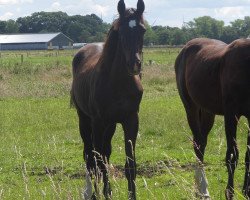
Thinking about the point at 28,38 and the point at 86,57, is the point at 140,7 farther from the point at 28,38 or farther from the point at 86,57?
the point at 28,38

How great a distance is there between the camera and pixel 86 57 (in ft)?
25.7

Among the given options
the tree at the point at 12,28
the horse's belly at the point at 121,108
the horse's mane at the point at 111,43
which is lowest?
the horse's belly at the point at 121,108

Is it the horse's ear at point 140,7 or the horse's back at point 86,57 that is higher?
the horse's ear at point 140,7

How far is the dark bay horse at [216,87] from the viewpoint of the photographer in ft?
19.4

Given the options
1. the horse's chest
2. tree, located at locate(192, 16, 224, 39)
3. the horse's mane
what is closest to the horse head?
the horse's mane

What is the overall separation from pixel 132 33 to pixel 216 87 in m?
1.60

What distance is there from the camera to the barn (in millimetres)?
108944

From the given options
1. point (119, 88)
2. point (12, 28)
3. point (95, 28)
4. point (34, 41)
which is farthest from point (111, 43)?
point (12, 28)

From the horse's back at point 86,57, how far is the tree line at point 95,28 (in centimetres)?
4114

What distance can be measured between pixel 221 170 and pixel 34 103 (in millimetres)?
10703

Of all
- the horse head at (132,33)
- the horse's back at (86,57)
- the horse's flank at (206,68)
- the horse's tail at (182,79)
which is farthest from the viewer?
the horse's tail at (182,79)

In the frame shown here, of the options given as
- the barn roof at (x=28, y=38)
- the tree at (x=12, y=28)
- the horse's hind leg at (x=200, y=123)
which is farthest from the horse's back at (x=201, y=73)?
the tree at (x=12, y=28)

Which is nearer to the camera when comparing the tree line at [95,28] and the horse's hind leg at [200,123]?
the horse's hind leg at [200,123]

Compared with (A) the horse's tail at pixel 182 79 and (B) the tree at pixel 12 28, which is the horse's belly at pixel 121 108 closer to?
(A) the horse's tail at pixel 182 79
